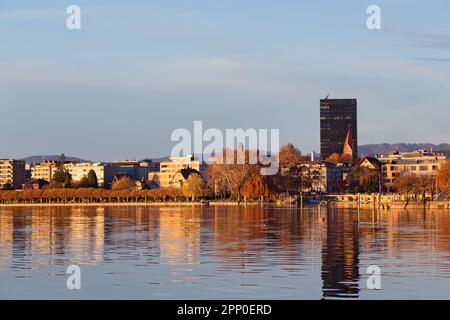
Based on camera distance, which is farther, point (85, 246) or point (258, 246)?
point (85, 246)

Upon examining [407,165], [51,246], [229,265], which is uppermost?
[407,165]

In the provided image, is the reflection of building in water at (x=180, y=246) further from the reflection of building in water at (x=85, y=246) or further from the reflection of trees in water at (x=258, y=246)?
the reflection of building in water at (x=85, y=246)

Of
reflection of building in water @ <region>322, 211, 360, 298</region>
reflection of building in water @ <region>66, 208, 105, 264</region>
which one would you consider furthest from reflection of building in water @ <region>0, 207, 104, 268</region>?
reflection of building in water @ <region>322, 211, 360, 298</region>

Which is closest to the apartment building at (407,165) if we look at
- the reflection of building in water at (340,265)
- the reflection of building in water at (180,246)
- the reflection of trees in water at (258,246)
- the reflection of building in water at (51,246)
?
the reflection of trees in water at (258,246)

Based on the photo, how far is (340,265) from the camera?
2853cm

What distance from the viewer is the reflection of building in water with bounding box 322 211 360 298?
22.9m

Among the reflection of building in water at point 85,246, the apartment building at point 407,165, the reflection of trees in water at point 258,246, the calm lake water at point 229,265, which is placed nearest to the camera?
the calm lake water at point 229,265

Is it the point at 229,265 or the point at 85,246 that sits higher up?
the point at 85,246

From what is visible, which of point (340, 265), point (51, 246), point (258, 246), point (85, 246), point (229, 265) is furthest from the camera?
point (51, 246)

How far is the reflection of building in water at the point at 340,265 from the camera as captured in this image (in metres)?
22.9

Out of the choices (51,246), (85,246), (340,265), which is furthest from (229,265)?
(51,246)

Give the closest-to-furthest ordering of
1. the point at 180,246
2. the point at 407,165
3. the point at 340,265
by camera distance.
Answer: the point at 340,265 < the point at 180,246 < the point at 407,165

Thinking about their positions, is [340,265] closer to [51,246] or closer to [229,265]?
[229,265]
